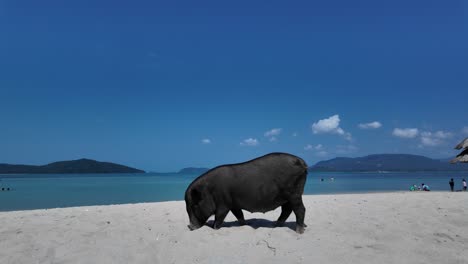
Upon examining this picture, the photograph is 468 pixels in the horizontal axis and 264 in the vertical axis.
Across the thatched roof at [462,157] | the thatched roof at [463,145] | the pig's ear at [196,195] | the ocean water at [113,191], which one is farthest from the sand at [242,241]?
the ocean water at [113,191]

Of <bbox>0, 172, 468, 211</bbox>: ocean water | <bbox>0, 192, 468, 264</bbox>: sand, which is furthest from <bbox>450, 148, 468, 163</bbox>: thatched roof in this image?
<bbox>0, 172, 468, 211</bbox>: ocean water

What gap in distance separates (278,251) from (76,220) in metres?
6.01

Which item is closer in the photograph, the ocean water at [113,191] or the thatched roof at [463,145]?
the thatched roof at [463,145]

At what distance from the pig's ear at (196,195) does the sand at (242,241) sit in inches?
28.5

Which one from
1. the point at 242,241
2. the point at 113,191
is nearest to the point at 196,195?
the point at 242,241

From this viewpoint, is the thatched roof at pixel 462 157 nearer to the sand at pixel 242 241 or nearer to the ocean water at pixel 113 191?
the sand at pixel 242 241

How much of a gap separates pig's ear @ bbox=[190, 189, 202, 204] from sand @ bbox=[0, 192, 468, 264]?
0.72 metres

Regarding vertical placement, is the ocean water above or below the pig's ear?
below

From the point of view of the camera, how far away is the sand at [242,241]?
5.65 meters

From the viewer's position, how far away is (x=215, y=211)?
7.52 meters

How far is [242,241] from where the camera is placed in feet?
21.2

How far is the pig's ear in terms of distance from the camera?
25.2ft

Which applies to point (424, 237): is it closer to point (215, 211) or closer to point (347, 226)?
point (347, 226)

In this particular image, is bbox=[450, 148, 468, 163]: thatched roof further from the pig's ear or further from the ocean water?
the ocean water
